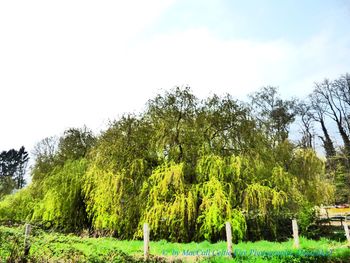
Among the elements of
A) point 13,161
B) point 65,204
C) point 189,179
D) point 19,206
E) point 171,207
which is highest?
A: point 13,161

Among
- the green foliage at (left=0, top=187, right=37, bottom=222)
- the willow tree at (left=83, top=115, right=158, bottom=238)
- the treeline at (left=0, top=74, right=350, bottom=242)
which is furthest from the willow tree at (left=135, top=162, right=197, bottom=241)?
the green foliage at (left=0, top=187, right=37, bottom=222)

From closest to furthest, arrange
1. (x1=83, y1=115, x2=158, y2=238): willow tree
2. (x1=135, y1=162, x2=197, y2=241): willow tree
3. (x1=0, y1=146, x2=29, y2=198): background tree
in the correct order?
(x1=135, y1=162, x2=197, y2=241): willow tree
(x1=83, y1=115, x2=158, y2=238): willow tree
(x1=0, y1=146, x2=29, y2=198): background tree

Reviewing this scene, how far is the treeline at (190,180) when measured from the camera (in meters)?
17.3

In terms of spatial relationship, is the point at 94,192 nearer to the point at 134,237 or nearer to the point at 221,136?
the point at 134,237

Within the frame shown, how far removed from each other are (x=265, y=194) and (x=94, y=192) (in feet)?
33.8

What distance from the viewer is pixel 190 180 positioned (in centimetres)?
1880

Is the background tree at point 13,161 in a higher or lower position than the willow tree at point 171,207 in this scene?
higher

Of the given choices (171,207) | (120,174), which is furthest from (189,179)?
(120,174)

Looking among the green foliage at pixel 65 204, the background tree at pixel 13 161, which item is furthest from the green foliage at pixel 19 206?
the background tree at pixel 13 161

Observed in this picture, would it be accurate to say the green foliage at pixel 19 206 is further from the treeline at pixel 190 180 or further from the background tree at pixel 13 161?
the background tree at pixel 13 161

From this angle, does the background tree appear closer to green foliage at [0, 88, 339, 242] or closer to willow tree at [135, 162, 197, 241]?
green foliage at [0, 88, 339, 242]

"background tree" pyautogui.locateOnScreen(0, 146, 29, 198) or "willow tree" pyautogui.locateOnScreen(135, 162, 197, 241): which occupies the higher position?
"background tree" pyautogui.locateOnScreen(0, 146, 29, 198)

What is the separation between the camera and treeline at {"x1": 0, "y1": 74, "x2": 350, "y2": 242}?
17312 millimetres

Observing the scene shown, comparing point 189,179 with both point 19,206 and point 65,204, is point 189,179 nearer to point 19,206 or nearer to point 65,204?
point 65,204
